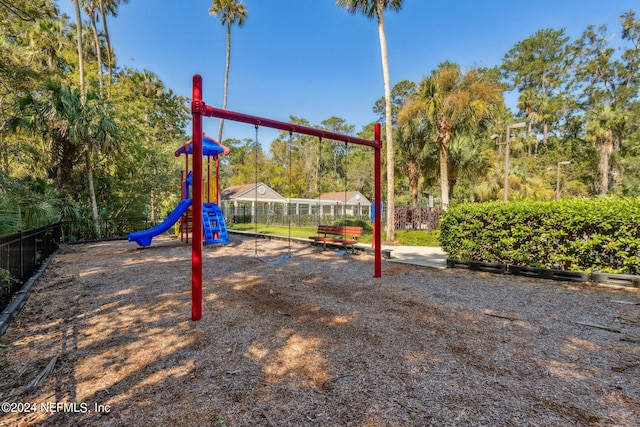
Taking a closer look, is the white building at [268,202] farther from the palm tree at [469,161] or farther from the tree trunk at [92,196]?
the tree trunk at [92,196]

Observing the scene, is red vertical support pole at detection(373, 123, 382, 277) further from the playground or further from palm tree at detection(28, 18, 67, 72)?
palm tree at detection(28, 18, 67, 72)

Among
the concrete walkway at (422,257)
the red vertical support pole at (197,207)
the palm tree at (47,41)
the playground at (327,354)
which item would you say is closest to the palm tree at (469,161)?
the concrete walkway at (422,257)

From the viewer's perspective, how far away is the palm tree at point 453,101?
1259 centimetres

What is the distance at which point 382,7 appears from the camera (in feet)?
37.9

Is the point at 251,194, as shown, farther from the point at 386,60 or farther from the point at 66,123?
the point at 386,60

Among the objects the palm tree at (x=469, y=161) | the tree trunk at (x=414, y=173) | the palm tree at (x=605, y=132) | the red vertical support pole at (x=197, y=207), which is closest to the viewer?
the red vertical support pole at (x=197, y=207)

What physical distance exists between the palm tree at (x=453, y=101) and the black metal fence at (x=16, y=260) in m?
13.0

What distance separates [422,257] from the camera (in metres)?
8.61

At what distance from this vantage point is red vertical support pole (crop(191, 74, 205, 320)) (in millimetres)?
3676

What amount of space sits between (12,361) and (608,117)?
3724 centimetres

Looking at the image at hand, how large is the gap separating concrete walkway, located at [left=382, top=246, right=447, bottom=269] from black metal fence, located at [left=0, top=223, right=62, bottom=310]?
7445mm

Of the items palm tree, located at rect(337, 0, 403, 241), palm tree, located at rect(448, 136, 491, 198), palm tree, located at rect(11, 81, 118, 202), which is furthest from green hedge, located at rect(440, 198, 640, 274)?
palm tree, located at rect(11, 81, 118, 202)

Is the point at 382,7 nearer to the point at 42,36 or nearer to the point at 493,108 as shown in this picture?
the point at 493,108

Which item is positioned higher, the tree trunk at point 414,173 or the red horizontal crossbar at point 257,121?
the tree trunk at point 414,173
